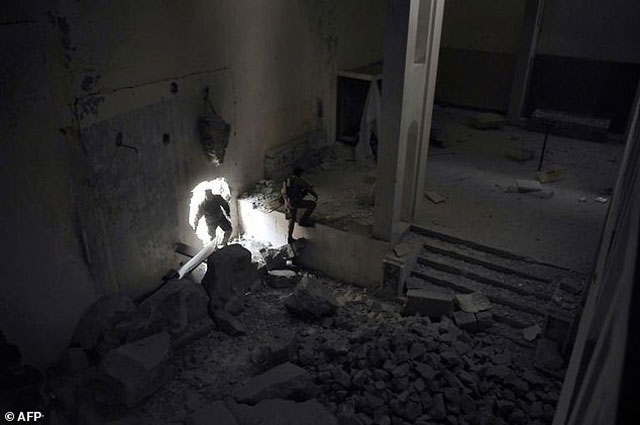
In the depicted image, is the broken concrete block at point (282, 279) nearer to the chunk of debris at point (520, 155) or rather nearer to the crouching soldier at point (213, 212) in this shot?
the crouching soldier at point (213, 212)

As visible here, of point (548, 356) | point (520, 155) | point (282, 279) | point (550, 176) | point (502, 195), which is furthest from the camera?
point (520, 155)

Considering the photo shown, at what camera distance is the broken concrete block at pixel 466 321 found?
816cm

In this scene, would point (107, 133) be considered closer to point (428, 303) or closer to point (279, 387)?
point (279, 387)

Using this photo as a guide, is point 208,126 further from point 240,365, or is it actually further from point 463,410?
point 463,410

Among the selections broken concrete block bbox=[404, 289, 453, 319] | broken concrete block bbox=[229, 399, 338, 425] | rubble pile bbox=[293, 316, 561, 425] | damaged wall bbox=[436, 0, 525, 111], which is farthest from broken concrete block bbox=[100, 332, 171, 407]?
damaged wall bbox=[436, 0, 525, 111]

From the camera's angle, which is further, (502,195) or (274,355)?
(502,195)

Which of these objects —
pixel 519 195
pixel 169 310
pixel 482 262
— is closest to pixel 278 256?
pixel 169 310

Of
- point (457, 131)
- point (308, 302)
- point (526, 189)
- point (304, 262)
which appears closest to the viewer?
point (308, 302)

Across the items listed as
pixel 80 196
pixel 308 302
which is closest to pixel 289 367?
pixel 308 302

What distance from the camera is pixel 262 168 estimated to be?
11.3m

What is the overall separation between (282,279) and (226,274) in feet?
3.96

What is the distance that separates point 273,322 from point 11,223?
170 inches

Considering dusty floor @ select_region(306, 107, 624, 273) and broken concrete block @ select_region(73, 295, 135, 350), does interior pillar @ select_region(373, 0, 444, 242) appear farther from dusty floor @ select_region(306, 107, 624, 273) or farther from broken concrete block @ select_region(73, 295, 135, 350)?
broken concrete block @ select_region(73, 295, 135, 350)

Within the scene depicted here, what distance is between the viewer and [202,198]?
9.70 meters
